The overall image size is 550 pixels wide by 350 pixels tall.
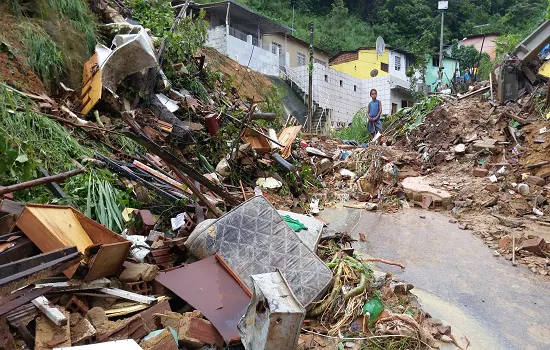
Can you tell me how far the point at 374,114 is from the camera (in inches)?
422

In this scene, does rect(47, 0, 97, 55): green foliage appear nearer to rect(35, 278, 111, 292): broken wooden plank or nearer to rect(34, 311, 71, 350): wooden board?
rect(35, 278, 111, 292): broken wooden plank

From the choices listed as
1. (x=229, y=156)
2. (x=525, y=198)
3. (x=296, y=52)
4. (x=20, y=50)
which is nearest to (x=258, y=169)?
(x=229, y=156)

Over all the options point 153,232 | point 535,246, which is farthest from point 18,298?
point 535,246

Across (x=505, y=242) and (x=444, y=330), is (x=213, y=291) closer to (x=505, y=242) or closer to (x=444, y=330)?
(x=444, y=330)

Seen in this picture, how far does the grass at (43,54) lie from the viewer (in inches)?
220

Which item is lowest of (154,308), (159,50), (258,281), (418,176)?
(418,176)

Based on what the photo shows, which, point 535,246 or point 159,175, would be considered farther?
point 159,175

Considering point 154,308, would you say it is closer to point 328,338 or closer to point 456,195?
point 328,338

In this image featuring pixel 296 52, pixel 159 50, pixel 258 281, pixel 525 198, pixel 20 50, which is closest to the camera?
pixel 258 281

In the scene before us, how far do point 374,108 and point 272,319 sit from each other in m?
9.33

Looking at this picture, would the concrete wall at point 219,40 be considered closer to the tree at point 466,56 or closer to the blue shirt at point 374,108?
the blue shirt at point 374,108

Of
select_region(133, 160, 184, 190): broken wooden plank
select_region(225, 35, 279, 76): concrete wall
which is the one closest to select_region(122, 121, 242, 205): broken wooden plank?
select_region(133, 160, 184, 190): broken wooden plank

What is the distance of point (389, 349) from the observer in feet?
8.40

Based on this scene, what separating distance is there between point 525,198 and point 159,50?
6.49 m
